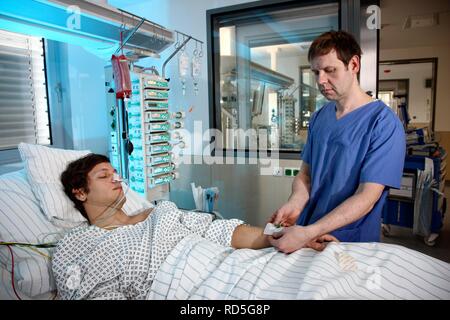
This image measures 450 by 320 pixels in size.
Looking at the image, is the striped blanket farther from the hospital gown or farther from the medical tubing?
the medical tubing

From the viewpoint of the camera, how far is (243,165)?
106 inches

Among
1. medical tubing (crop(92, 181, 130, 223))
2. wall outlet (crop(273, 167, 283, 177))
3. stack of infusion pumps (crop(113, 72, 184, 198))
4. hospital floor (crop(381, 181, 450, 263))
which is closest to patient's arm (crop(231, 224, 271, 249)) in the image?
medical tubing (crop(92, 181, 130, 223))

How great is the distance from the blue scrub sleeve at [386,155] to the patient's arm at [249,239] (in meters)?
0.45

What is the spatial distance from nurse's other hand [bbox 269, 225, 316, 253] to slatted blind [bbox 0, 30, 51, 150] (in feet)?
5.34

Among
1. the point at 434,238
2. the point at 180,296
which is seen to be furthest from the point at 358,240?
the point at 434,238

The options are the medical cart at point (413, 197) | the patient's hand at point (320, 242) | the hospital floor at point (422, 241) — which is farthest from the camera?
the medical cart at point (413, 197)

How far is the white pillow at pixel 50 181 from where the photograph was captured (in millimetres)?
1474

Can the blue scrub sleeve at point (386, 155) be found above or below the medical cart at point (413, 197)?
above

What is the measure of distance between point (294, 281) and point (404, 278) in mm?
320

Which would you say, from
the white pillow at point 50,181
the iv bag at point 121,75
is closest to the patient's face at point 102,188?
the white pillow at point 50,181

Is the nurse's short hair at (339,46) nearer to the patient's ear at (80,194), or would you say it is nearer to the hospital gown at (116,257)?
the hospital gown at (116,257)

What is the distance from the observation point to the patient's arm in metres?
1.29
